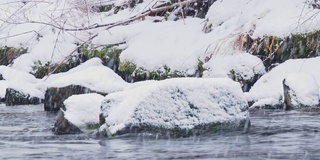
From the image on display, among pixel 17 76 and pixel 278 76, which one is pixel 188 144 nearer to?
pixel 278 76

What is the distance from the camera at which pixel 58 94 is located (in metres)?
12.1

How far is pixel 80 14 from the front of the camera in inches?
564

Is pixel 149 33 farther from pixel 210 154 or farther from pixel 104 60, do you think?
pixel 210 154

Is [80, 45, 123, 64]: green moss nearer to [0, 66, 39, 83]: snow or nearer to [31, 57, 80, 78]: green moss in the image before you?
[31, 57, 80, 78]: green moss

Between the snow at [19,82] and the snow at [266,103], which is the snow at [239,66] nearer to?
the snow at [266,103]

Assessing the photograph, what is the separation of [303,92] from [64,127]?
142 inches

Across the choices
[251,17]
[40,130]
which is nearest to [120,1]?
[251,17]

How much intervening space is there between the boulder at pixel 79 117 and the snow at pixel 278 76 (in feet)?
11.1

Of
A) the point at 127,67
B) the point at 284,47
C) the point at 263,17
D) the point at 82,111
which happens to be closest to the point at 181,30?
the point at 127,67

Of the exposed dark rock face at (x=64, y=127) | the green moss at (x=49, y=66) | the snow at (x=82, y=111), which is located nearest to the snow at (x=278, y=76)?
the snow at (x=82, y=111)

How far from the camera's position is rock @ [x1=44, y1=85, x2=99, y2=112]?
12.0 meters

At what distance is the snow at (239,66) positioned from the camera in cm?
1263

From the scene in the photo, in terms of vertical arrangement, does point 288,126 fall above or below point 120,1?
below

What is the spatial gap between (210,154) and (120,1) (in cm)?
1163
